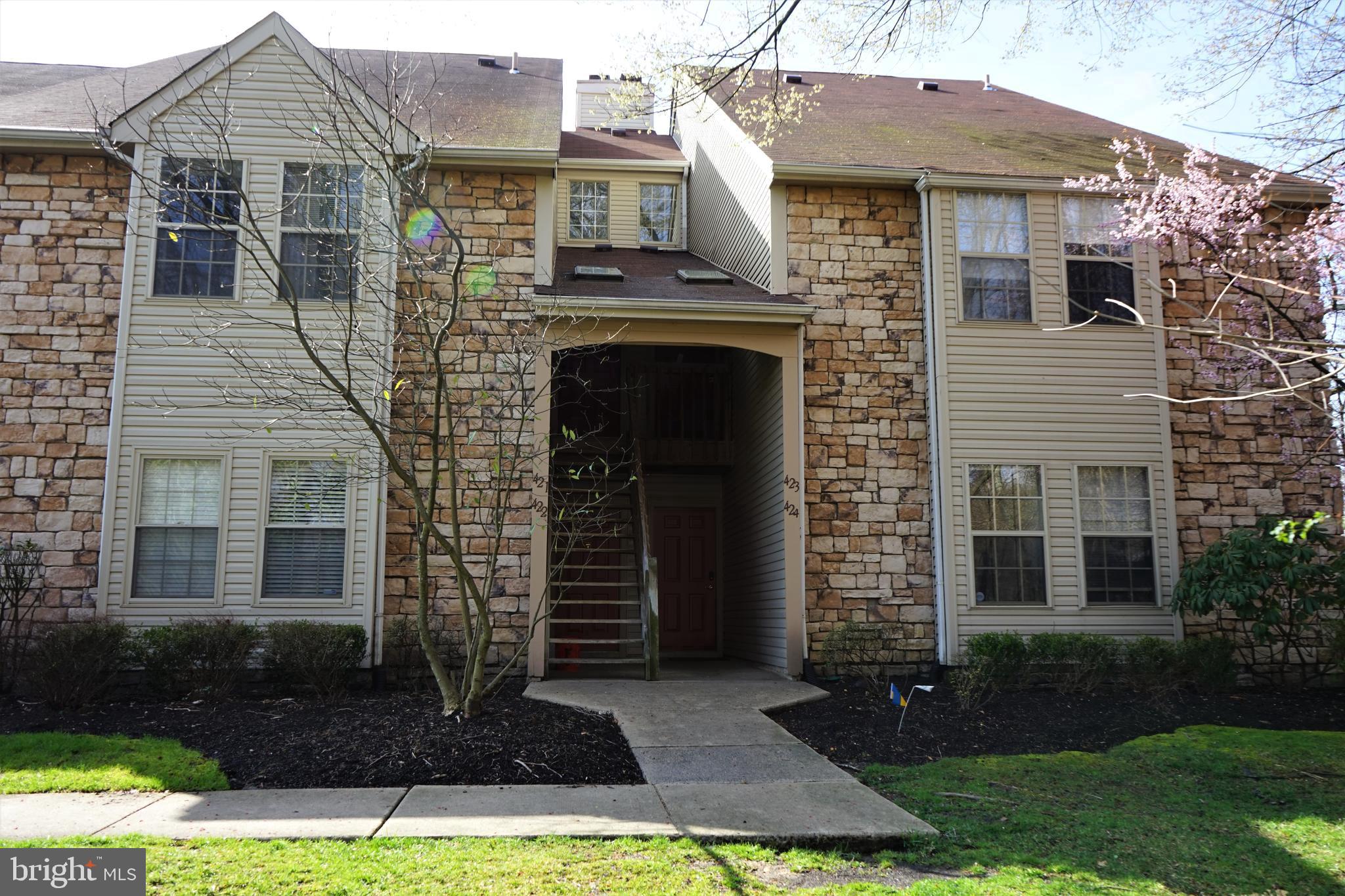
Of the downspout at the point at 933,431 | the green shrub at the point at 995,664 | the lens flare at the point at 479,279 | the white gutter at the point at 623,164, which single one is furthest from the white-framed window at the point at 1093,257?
the white gutter at the point at 623,164

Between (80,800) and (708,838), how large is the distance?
353cm

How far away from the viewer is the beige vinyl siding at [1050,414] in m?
9.69

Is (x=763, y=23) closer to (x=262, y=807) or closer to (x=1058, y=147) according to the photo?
(x=262, y=807)

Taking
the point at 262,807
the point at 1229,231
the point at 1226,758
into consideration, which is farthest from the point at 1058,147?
the point at 262,807

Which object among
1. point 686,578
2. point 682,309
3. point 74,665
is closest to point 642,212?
point 686,578

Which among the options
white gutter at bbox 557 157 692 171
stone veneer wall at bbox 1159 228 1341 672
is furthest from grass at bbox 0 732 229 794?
white gutter at bbox 557 157 692 171

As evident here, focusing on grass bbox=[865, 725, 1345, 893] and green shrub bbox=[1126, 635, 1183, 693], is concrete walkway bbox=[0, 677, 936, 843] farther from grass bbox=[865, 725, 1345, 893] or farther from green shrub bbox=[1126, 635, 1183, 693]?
green shrub bbox=[1126, 635, 1183, 693]

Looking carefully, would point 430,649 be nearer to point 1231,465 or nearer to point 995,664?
point 995,664

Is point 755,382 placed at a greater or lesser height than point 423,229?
lesser

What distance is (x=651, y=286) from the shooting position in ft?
34.3

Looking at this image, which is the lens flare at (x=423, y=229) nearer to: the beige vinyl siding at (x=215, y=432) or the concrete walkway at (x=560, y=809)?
the beige vinyl siding at (x=215, y=432)

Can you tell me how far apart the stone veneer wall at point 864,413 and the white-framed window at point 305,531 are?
4742 millimetres

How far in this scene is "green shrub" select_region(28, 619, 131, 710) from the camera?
7535 millimetres

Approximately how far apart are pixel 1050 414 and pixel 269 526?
26.9 feet
